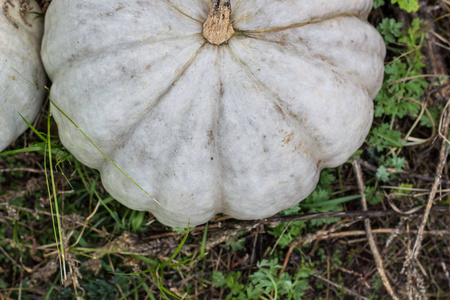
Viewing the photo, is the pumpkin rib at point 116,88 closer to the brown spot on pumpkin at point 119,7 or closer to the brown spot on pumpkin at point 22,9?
the brown spot on pumpkin at point 119,7

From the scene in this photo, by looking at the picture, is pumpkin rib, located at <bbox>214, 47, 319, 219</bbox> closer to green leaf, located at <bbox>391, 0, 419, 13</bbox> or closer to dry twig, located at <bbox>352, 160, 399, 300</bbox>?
dry twig, located at <bbox>352, 160, 399, 300</bbox>

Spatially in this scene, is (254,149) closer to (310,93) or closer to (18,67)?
(310,93)

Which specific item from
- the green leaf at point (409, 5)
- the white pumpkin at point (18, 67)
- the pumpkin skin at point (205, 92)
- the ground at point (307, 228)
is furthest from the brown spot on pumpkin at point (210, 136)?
the green leaf at point (409, 5)

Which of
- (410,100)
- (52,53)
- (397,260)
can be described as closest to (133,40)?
(52,53)

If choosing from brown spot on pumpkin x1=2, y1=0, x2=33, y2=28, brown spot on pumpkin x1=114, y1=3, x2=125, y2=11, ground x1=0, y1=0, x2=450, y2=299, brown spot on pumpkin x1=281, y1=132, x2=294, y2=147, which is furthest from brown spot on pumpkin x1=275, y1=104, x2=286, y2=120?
brown spot on pumpkin x1=2, y1=0, x2=33, y2=28

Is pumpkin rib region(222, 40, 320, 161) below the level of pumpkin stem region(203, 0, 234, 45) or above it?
below

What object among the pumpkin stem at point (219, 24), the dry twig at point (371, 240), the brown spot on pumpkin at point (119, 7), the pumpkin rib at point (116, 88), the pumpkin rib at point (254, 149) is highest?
the brown spot on pumpkin at point (119, 7)
